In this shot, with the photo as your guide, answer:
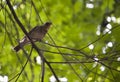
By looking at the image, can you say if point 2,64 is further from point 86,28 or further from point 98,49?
point 86,28

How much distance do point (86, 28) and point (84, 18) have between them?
377mm

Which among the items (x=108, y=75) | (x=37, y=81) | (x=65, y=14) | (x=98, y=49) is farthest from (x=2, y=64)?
(x=65, y=14)

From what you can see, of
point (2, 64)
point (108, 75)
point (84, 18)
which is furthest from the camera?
point (84, 18)

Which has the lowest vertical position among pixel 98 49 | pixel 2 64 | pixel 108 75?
pixel 108 75

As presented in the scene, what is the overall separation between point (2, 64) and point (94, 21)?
337 cm

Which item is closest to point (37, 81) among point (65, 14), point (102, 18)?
point (65, 14)

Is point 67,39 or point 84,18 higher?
point 84,18

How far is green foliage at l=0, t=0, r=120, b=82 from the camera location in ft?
9.86

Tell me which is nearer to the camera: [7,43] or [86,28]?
[7,43]

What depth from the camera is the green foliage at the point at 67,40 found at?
3006 mm

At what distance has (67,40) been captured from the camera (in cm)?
593

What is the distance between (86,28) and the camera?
→ 721 cm

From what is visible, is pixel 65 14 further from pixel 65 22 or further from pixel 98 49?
pixel 98 49

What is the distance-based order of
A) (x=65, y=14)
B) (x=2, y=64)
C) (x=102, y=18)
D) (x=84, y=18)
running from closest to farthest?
1. (x=2, y=64)
2. (x=65, y=14)
3. (x=102, y=18)
4. (x=84, y=18)
